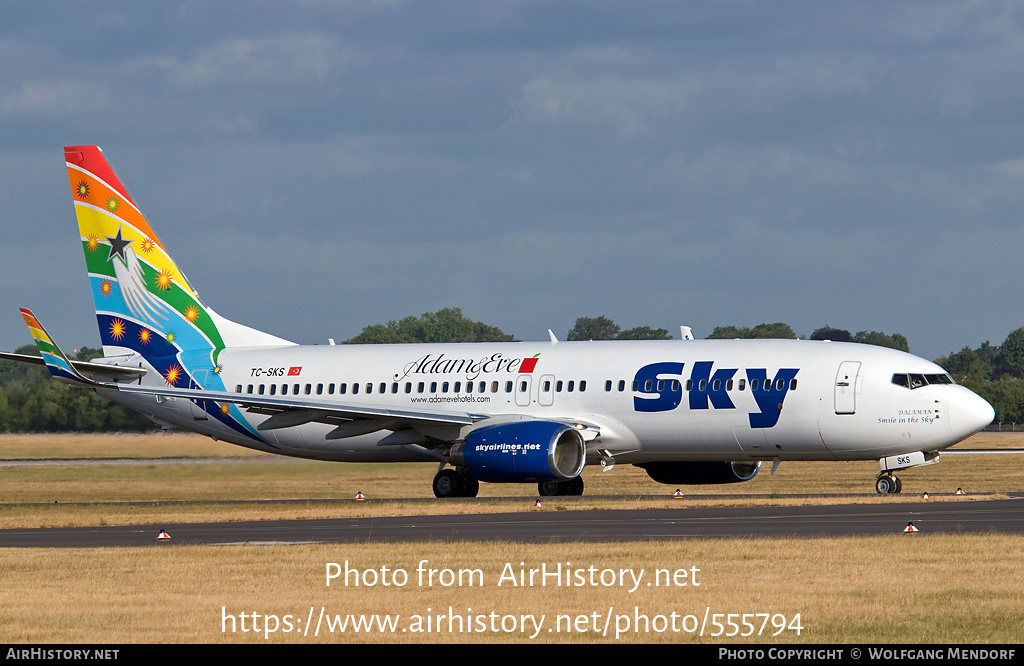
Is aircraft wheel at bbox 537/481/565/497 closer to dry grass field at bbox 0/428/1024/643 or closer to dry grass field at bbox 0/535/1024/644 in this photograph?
dry grass field at bbox 0/428/1024/643

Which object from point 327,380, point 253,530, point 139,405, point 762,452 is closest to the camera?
point 253,530

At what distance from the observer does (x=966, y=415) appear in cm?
3650

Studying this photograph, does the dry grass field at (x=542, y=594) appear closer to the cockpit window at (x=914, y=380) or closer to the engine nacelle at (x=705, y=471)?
the cockpit window at (x=914, y=380)

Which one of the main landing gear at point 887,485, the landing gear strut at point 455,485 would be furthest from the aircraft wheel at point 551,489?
the main landing gear at point 887,485

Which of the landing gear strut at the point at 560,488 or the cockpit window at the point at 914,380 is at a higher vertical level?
the cockpit window at the point at 914,380

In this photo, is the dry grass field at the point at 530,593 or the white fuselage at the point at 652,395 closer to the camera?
the dry grass field at the point at 530,593

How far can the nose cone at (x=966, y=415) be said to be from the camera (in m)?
36.5

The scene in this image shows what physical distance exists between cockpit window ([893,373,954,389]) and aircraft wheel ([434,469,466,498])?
37.9 feet

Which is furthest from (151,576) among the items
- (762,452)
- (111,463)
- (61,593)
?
(111,463)

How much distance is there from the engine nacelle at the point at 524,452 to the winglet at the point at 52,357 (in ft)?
37.5

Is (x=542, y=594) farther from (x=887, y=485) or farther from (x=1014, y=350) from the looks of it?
(x=1014, y=350)

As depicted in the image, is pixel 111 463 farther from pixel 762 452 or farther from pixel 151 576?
pixel 151 576

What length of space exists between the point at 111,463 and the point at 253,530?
30.7 metres
